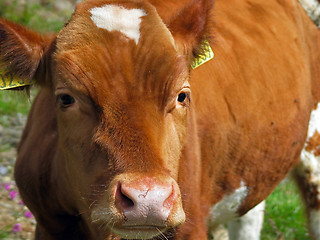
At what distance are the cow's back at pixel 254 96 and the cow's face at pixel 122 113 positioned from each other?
1048 mm

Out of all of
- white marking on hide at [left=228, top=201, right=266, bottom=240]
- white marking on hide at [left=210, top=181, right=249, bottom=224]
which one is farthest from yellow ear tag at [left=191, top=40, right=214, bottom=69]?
white marking on hide at [left=228, top=201, right=266, bottom=240]

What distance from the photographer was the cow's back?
15.2 feet

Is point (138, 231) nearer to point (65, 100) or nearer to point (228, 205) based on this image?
point (65, 100)

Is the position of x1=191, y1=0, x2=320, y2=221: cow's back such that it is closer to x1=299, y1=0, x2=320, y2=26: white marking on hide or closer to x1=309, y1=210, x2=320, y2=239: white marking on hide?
x1=299, y1=0, x2=320, y2=26: white marking on hide

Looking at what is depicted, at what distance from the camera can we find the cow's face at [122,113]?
293cm

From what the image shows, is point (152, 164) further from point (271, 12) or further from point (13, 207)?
point (13, 207)

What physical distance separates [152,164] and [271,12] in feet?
9.33

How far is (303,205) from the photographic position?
5.86m

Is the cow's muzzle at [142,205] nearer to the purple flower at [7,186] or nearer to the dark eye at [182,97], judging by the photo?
the dark eye at [182,97]

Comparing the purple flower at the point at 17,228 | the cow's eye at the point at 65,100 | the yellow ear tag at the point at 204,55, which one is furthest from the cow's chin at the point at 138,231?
the purple flower at the point at 17,228

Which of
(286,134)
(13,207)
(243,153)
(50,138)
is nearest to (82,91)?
(50,138)

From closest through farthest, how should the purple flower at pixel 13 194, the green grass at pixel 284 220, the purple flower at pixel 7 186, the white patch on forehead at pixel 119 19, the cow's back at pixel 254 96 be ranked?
the white patch on forehead at pixel 119 19, the cow's back at pixel 254 96, the purple flower at pixel 13 194, the purple flower at pixel 7 186, the green grass at pixel 284 220

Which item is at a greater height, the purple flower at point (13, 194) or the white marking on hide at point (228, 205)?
the white marking on hide at point (228, 205)

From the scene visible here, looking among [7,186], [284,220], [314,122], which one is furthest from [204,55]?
[284,220]
